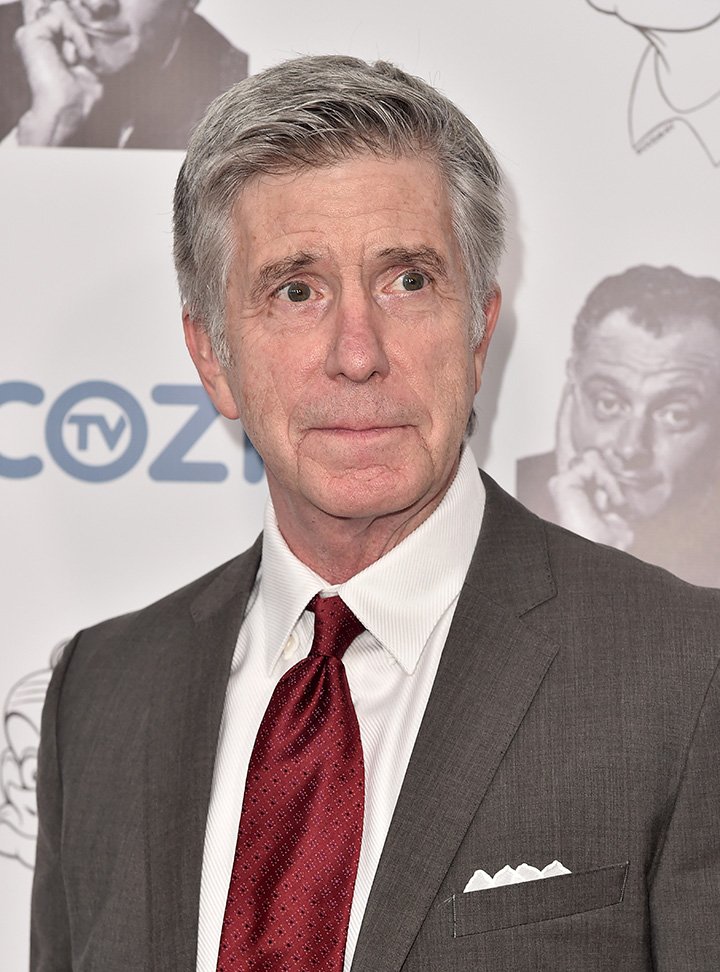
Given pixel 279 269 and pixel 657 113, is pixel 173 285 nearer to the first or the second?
pixel 279 269

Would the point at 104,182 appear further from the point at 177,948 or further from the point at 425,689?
the point at 177,948

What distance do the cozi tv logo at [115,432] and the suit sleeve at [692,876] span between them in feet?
3.53

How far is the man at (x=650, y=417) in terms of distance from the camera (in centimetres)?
222

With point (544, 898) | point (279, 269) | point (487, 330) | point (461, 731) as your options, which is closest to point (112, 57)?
point (279, 269)

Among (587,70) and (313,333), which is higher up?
(587,70)

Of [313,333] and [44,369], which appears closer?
[313,333]

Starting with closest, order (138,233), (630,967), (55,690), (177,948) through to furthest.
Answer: (630,967)
(177,948)
(55,690)
(138,233)

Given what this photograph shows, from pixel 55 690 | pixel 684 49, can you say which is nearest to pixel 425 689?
pixel 55 690

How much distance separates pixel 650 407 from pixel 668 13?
69 cm

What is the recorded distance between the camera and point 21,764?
2.40m

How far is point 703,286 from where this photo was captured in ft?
7.27

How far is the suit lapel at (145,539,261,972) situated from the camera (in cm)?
173

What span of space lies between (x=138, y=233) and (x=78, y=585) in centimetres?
68

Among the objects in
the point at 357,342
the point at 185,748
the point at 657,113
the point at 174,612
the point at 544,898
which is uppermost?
the point at 657,113
